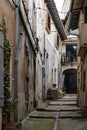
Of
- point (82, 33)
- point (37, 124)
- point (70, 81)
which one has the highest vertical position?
point (82, 33)

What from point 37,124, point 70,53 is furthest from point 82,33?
point 70,53

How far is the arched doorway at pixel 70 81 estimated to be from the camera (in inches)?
2028

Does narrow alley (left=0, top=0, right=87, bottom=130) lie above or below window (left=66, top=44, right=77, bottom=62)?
below

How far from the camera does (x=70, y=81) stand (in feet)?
171

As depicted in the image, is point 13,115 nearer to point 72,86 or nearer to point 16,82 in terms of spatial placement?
point 16,82

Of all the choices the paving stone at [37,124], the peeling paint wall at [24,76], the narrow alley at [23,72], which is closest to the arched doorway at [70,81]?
the narrow alley at [23,72]

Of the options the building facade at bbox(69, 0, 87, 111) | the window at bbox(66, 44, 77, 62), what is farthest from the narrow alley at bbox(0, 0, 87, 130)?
the window at bbox(66, 44, 77, 62)

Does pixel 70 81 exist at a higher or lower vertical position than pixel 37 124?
higher

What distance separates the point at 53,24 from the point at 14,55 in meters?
23.9

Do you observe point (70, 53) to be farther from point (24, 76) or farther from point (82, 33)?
point (24, 76)

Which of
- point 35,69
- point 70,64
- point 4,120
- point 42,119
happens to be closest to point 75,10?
point 35,69

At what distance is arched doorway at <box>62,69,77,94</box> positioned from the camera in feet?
169

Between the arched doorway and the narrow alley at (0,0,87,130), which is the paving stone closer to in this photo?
the narrow alley at (0,0,87,130)

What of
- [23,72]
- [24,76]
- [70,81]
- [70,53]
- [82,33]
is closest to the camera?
[23,72]
